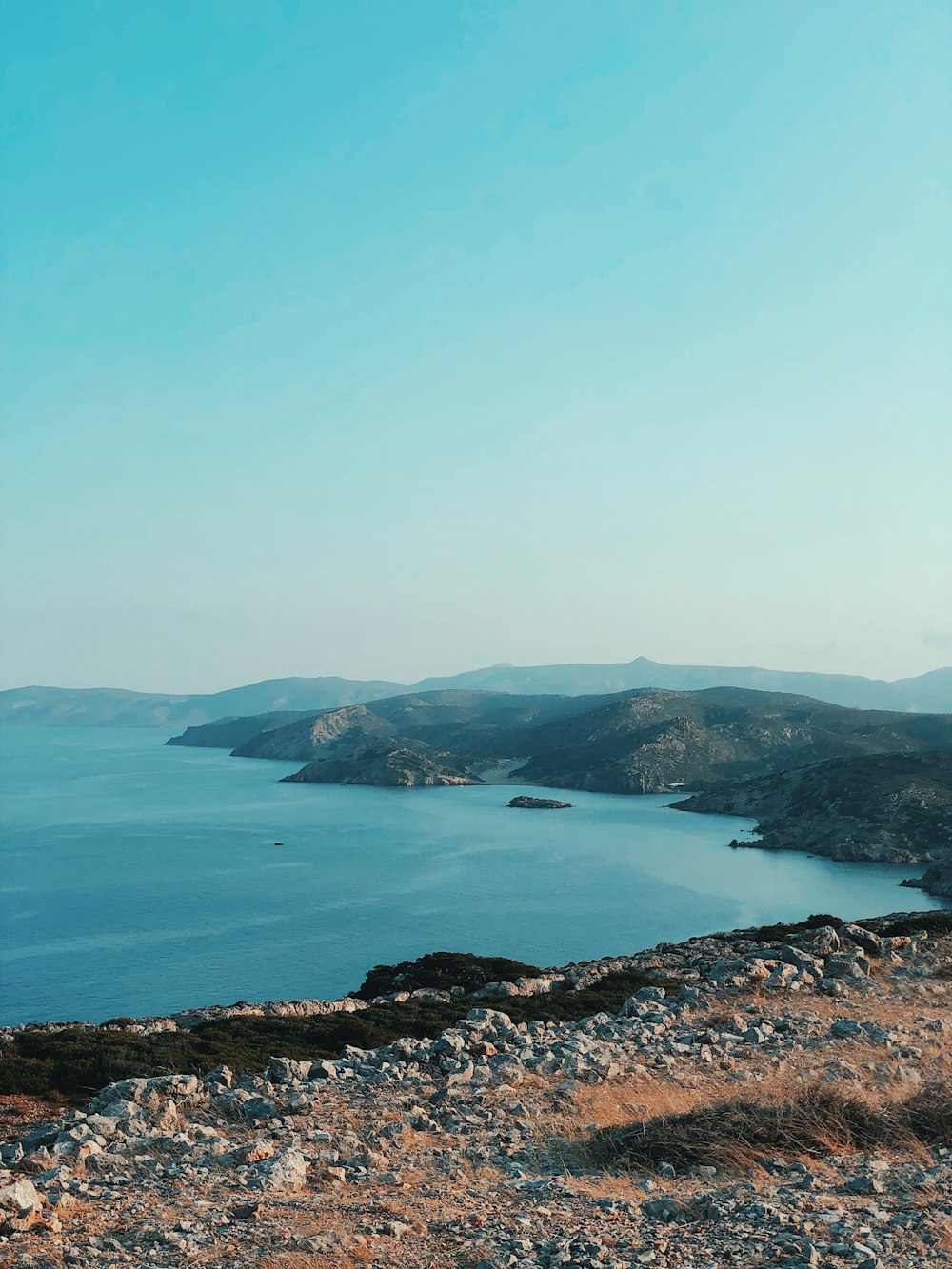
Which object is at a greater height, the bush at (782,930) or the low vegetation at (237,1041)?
the low vegetation at (237,1041)

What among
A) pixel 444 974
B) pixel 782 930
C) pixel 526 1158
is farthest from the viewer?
pixel 782 930

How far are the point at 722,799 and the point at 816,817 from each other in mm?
38826

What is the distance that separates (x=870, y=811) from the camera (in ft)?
499

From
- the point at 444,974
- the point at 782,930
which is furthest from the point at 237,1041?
the point at 782,930

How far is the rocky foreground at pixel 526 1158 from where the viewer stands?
10.2 metres

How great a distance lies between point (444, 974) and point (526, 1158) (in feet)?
108

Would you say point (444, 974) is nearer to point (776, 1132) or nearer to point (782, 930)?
point (782, 930)

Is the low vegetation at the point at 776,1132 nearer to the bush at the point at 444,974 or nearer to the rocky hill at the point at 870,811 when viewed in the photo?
the bush at the point at 444,974

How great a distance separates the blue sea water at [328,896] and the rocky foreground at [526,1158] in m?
52.3

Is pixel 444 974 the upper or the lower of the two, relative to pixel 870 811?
upper

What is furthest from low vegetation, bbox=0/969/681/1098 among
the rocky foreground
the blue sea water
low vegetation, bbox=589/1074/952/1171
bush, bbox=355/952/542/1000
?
the blue sea water

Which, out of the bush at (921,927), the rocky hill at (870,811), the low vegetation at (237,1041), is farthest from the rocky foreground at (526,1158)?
the rocky hill at (870,811)

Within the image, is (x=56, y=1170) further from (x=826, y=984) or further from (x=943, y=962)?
(x=943, y=962)

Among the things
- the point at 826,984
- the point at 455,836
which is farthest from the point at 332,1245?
the point at 455,836
